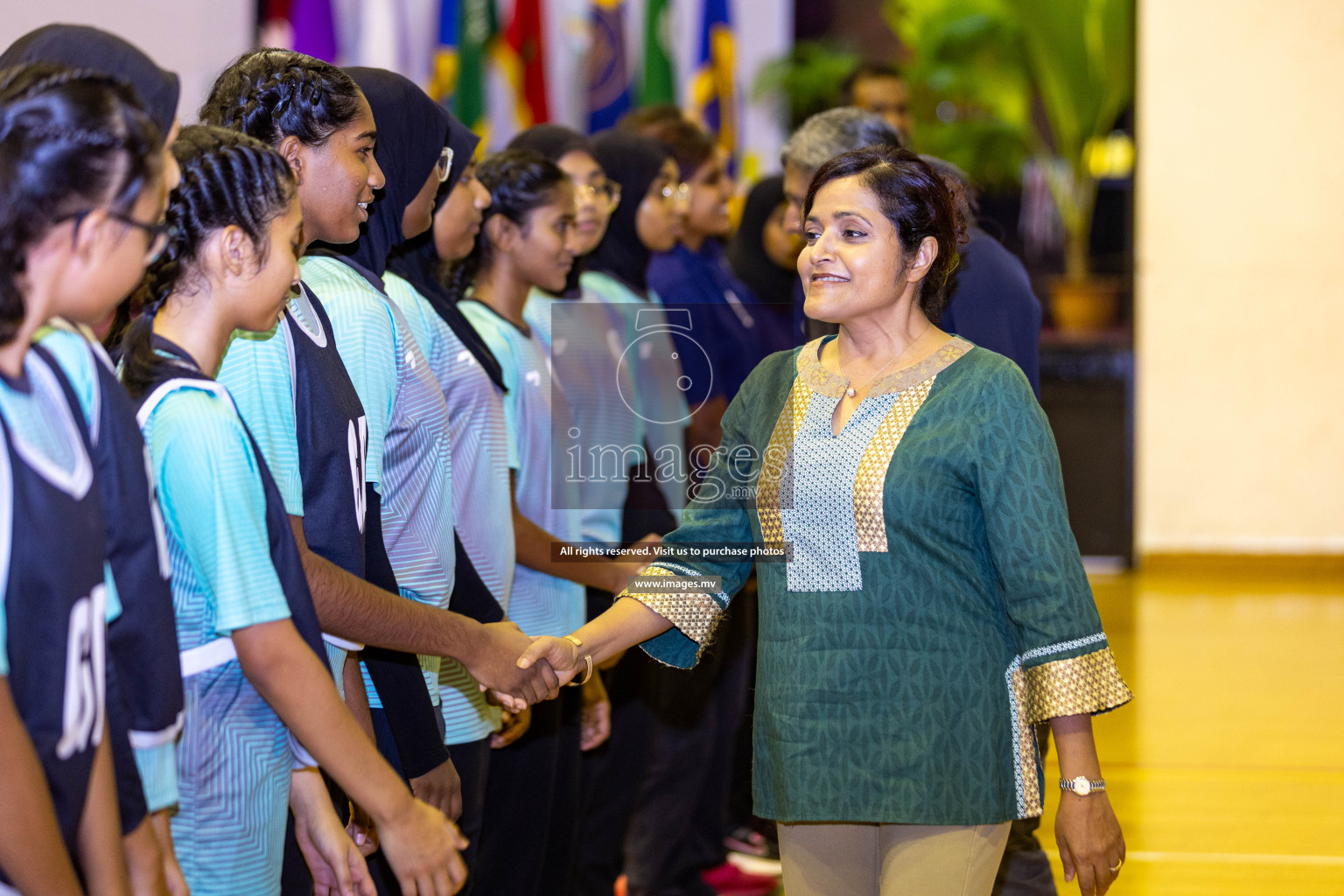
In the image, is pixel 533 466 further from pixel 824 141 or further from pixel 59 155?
pixel 59 155

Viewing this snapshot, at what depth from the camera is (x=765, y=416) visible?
184 centimetres

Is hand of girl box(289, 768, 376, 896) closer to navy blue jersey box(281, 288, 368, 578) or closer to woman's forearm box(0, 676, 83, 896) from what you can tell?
navy blue jersey box(281, 288, 368, 578)

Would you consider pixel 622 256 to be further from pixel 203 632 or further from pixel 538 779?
pixel 203 632

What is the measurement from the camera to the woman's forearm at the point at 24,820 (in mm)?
1005

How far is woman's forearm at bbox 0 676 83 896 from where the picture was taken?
100 cm

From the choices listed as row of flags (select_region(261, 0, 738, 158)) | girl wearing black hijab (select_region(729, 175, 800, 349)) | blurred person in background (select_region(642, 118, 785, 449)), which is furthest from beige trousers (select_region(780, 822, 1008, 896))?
row of flags (select_region(261, 0, 738, 158))

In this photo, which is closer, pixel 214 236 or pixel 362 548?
pixel 214 236

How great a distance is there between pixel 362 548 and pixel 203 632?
0.28 metres

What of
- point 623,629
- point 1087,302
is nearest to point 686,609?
point 623,629

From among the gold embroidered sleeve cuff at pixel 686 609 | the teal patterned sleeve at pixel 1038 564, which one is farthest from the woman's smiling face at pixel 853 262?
the gold embroidered sleeve cuff at pixel 686 609

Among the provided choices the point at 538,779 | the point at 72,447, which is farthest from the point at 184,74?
the point at 72,447

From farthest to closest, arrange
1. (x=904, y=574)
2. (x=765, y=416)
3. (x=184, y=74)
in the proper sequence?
(x=184, y=74)
(x=765, y=416)
(x=904, y=574)

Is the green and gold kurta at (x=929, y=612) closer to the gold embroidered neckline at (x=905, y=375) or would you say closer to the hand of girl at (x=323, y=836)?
the gold embroidered neckline at (x=905, y=375)

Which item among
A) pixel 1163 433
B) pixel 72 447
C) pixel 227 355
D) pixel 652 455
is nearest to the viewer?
pixel 72 447
